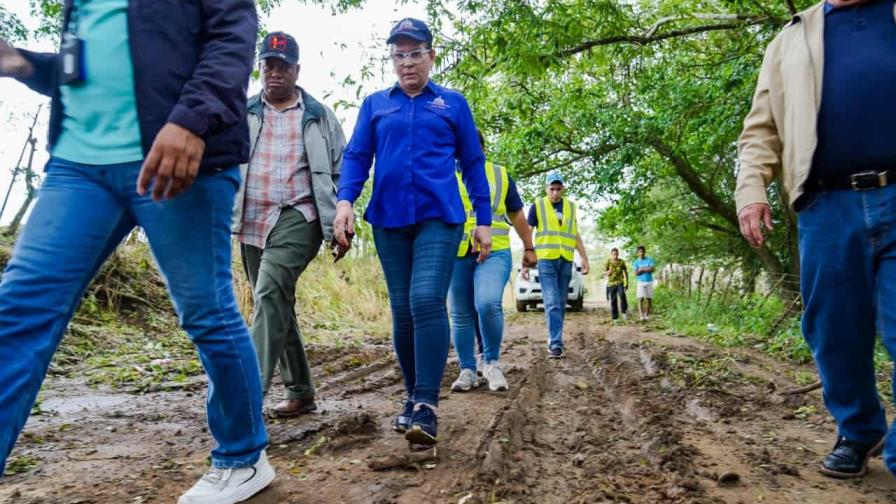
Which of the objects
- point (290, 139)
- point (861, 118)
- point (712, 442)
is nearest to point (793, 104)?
point (861, 118)

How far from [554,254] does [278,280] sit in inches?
185

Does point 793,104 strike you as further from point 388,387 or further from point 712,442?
point 388,387

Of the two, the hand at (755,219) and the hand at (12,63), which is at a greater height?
the hand at (12,63)

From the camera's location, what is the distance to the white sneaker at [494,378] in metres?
5.52

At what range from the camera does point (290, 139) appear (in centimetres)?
417

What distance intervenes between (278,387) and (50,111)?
388 cm

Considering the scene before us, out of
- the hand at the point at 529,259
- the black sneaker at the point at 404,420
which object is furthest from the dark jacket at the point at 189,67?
the hand at the point at 529,259

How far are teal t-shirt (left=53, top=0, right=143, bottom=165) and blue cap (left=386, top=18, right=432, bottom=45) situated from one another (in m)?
1.62

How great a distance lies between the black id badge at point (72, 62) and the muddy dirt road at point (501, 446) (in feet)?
5.04

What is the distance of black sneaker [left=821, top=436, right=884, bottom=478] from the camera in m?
2.98

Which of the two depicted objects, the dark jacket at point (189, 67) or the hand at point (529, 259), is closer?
the dark jacket at point (189, 67)

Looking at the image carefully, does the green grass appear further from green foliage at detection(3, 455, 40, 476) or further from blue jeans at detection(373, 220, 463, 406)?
green foliage at detection(3, 455, 40, 476)

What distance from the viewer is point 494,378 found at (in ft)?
18.4

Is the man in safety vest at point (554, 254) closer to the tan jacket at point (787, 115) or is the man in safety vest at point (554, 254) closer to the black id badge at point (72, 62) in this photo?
the tan jacket at point (787, 115)
